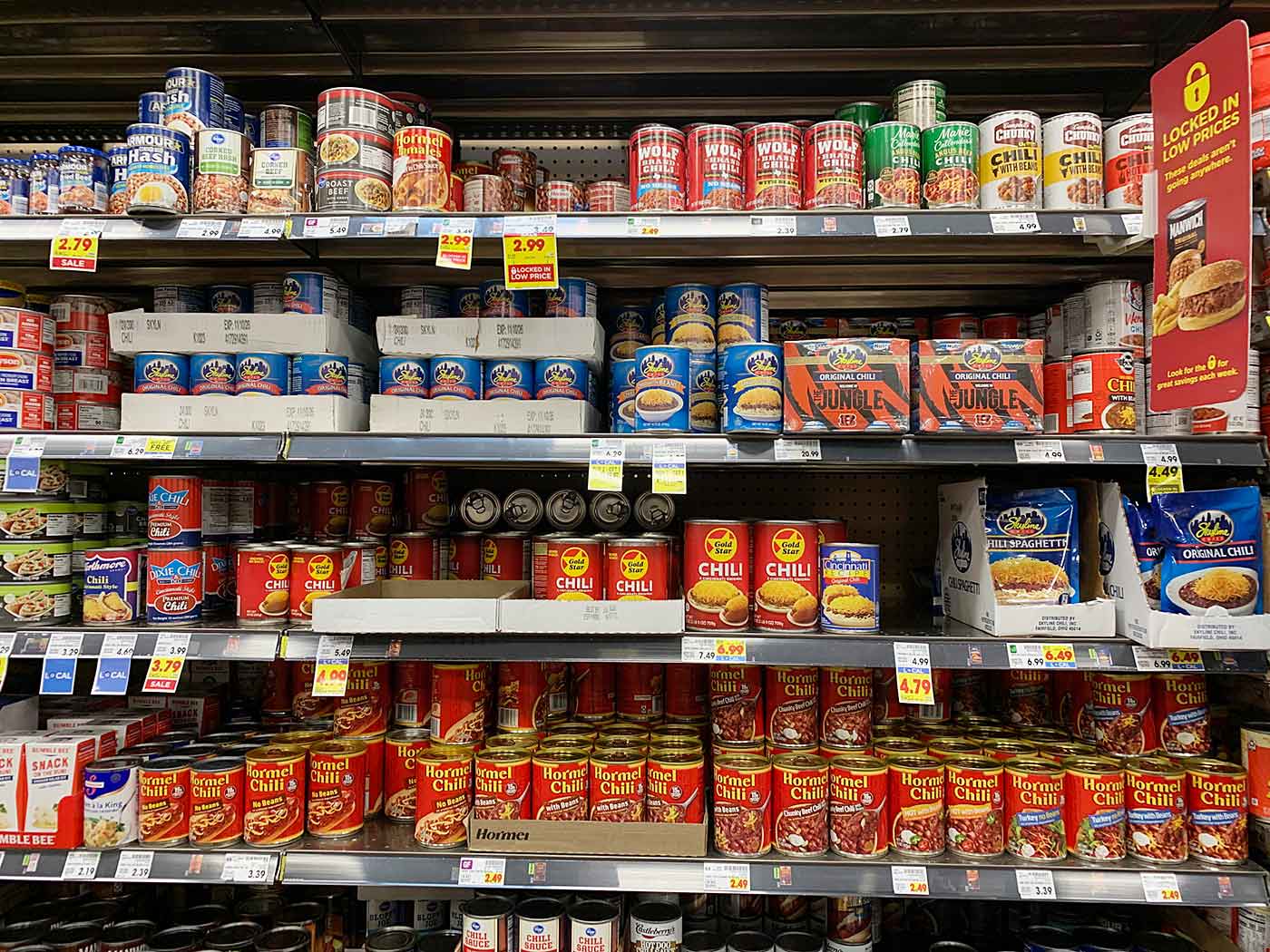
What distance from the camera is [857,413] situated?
5.64 ft

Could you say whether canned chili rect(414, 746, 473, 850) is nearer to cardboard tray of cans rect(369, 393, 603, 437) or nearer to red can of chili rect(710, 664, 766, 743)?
red can of chili rect(710, 664, 766, 743)

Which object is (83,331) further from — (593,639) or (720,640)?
(720,640)

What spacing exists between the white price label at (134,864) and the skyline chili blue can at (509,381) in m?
1.28

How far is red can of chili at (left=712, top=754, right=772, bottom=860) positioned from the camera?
1.72 m

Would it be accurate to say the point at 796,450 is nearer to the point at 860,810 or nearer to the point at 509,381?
the point at 509,381

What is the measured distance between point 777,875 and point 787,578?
2.09 ft

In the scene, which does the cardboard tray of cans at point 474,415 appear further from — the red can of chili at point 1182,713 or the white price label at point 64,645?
the red can of chili at point 1182,713

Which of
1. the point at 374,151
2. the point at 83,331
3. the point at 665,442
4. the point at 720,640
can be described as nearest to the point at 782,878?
the point at 720,640

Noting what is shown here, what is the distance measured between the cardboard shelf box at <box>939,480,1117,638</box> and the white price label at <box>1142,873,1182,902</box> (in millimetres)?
497

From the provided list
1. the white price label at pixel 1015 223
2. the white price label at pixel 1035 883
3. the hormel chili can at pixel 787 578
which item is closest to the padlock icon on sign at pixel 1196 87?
the white price label at pixel 1015 223

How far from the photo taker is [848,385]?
67.8 inches

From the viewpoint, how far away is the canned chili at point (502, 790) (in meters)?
1.74

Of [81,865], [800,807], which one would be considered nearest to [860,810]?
[800,807]

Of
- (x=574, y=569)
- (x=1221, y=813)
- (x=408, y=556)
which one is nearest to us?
(x=1221, y=813)
